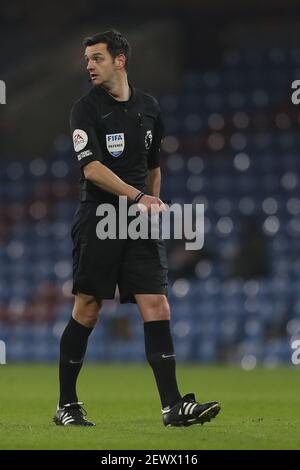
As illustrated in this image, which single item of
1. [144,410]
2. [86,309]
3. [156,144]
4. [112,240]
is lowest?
[144,410]

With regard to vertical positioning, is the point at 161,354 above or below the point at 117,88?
below

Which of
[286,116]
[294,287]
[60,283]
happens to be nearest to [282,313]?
[294,287]

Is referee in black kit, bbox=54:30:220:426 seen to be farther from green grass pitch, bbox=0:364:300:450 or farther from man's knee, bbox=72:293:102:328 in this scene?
green grass pitch, bbox=0:364:300:450

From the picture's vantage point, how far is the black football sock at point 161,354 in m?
6.02

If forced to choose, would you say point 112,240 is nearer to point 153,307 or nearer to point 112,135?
point 153,307

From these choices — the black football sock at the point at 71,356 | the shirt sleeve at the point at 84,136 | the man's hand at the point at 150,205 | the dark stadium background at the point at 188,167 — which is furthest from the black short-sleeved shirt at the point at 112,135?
the dark stadium background at the point at 188,167

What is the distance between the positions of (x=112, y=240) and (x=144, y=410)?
6.12 ft

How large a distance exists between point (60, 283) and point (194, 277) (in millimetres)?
2188

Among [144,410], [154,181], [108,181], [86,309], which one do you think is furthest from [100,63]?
[144,410]

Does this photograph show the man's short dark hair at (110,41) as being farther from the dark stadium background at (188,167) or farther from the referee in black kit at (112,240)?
the dark stadium background at (188,167)

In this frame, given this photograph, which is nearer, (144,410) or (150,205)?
(150,205)

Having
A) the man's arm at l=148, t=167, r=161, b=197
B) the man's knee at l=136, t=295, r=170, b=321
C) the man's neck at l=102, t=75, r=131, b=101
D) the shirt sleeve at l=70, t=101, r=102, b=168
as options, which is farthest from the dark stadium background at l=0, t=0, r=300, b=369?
the shirt sleeve at l=70, t=101, r=102, b=168

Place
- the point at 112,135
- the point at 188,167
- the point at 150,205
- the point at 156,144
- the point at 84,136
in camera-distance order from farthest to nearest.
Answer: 1. the point at 188,167
2. the point at 156,144
3. the point at 112,135
4. the point at 84,136
5. the point at 150,205

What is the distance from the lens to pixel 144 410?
7594 millimetres
